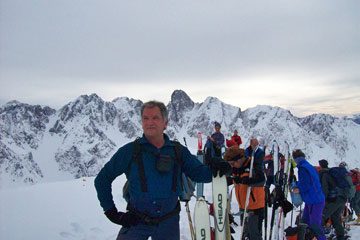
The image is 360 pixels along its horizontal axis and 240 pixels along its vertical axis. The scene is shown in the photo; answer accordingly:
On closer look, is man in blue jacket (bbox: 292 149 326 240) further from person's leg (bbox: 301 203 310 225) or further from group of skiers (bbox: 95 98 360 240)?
group of skiers (bbox: 95 98 360 240)

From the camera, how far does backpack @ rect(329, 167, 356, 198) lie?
21.5 ft

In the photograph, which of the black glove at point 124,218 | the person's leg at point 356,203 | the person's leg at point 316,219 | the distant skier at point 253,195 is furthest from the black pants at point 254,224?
the person's leg at point 356,203

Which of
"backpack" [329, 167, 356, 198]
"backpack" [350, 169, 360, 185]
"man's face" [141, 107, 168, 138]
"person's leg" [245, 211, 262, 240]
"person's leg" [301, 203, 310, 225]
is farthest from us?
"backpack" [350, 169, 360, 185]

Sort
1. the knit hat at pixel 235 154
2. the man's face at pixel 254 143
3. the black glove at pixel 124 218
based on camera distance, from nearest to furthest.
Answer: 1. the black glove at pixel 124 218
2. the knit hat at pixel 235 154
3. the man's face at pixel 254 143

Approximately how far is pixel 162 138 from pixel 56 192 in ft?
23.0

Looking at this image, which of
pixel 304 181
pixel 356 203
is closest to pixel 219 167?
pixel 304 181

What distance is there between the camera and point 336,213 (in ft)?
22.5

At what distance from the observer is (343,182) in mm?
6742

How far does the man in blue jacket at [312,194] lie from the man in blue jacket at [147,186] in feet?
12.3

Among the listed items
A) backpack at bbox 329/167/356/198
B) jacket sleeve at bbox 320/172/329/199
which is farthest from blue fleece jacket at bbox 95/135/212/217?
backpack at bbox 329/167/356/198

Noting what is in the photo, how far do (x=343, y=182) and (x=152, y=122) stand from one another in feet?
20.3

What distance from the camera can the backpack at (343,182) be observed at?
6.54 meters

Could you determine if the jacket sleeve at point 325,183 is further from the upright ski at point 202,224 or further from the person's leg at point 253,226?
the upright ski at point 202,224

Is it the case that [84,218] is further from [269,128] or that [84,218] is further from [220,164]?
[269,128]
